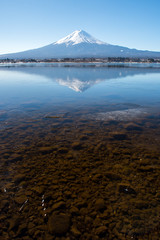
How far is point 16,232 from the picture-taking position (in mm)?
3959

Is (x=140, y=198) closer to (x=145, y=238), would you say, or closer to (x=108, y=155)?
(x=145, y=238)

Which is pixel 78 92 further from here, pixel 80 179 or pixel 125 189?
pixel 125 189

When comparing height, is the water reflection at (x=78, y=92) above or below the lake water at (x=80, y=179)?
above

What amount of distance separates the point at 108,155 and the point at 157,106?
9948mm

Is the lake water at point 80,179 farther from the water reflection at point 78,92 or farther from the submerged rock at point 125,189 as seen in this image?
the water reflection at point 78,92

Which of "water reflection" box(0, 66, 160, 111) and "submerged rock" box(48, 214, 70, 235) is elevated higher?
"water reflection" box(0, 66, 160, 111)

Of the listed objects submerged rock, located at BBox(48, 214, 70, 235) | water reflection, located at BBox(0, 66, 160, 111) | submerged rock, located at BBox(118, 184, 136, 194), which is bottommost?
submerged rock, located at BBox(48, 214, 70, 235)

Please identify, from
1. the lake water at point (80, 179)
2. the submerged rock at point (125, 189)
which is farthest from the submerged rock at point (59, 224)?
the submerged rock at point (125, 189)

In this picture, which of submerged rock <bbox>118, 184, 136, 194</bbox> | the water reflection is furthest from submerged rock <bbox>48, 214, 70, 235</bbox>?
the water reflection

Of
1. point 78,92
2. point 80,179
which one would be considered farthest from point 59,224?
point 78,92

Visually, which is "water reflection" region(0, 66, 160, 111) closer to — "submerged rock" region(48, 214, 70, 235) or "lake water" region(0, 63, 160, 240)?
"lake water" region(0, 63, 160, 240)

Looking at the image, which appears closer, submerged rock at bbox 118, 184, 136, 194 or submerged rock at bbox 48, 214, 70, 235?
submerged rock at bbox 48, 214, 70, 235

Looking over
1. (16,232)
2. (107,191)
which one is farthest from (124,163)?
(16,232)

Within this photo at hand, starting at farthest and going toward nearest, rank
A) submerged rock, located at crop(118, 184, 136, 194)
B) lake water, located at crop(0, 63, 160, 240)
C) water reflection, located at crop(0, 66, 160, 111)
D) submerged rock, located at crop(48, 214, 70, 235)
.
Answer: water reflection, located at crop(0, 66, 160, 111) < submerged rock, located at crop(118, 184, 136, 194) < lake water, located at crop(0, 63, 160, 240) < submerged rock, located at crop(48, 214, 70, 235)
